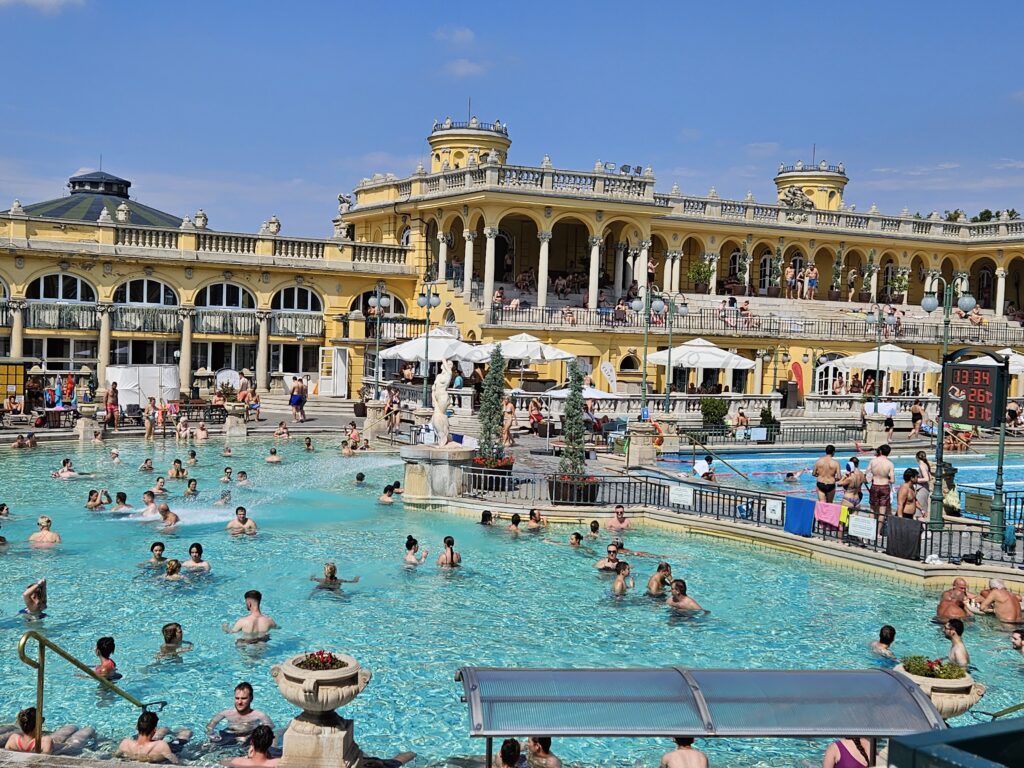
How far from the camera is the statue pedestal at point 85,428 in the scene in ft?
105

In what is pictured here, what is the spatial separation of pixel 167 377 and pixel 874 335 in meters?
30.6

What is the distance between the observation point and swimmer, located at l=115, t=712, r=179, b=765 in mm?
10055

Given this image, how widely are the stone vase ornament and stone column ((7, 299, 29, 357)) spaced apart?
112 ft

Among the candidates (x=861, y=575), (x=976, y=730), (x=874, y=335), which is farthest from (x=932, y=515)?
(x=874, y=335)

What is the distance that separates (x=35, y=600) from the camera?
48.6 ft

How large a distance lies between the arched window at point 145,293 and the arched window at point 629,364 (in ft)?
59.3

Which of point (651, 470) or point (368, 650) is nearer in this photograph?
point (368, 650)

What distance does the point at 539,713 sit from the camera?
7.92 m

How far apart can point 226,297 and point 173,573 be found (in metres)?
27.7

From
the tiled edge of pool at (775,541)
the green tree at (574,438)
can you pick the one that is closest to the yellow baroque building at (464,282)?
the green tree at (574,438)

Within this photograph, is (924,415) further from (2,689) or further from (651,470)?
(2,689)

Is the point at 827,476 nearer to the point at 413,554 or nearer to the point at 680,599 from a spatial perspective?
the point at 680,599

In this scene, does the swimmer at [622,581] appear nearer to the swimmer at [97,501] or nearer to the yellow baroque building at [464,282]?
the swimmer at [97,501]

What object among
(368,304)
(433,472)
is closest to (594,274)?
(368,304)
